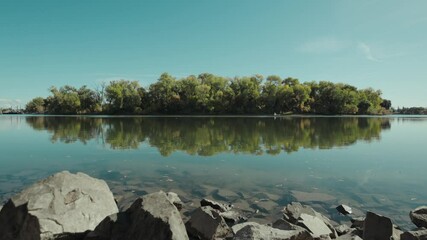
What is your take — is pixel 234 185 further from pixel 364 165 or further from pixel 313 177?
pixel 364 165

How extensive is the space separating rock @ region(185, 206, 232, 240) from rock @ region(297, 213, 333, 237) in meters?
1.77

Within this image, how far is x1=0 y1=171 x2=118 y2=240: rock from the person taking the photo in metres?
6.68

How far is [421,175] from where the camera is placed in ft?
49.1

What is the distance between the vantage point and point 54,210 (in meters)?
6.93

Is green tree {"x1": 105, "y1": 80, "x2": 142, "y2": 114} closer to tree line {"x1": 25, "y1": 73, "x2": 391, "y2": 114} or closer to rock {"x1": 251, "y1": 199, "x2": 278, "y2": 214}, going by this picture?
tree line {"x1": 25, "y1": 73, "x2": 391, "y2": 114}

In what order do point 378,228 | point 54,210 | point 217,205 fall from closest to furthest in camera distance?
point 54,210
point 378,228
point 217,205

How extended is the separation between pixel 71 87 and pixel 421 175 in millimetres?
169080

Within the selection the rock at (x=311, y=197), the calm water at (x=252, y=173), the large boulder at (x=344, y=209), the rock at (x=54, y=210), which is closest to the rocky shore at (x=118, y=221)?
the rock at (x=54, y=210)

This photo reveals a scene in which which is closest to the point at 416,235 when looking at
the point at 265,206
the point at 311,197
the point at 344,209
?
the point at 344,209

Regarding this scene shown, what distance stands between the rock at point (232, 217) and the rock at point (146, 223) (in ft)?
9.00

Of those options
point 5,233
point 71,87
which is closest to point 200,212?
point 5,233

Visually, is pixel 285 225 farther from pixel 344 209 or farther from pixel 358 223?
pixel 344 209

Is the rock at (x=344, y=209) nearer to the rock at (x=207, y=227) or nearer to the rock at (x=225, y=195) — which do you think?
the rock at (x=225, y=195)

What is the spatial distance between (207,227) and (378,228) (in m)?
3.90
